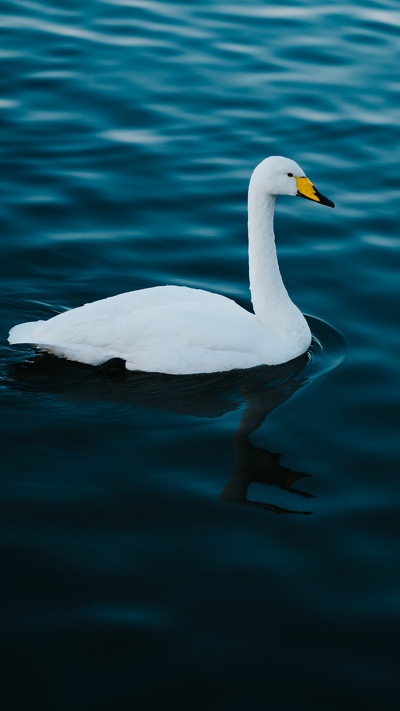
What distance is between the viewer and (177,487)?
7.29m

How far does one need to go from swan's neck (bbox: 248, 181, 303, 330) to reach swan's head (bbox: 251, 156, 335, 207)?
50 mm

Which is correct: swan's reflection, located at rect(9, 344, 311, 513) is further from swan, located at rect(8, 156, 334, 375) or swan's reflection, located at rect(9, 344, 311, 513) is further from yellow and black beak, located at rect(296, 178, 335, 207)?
yellow and black beak, located at rect(296, 178, 335, 207)

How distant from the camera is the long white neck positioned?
9062 millimetres

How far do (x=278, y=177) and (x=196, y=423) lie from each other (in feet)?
6.87

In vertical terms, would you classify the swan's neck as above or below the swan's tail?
above

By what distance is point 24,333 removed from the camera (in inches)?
342

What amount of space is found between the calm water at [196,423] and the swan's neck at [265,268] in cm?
43

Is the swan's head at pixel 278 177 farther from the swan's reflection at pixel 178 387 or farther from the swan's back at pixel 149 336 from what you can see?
the swan's reflection at pixel 178 387

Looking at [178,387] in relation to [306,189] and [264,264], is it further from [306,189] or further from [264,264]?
[306,189]

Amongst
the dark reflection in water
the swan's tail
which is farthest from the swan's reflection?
the swan's tail

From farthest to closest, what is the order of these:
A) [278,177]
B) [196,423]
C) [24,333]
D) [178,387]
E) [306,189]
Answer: [306,189] → [278,177] → [24,333] → [178,387] → [196,423]

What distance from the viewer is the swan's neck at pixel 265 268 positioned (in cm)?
907

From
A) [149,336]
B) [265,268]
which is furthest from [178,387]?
[265,268]

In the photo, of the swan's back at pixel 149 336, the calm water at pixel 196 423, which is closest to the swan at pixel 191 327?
the swan's back at pixel 149 336
